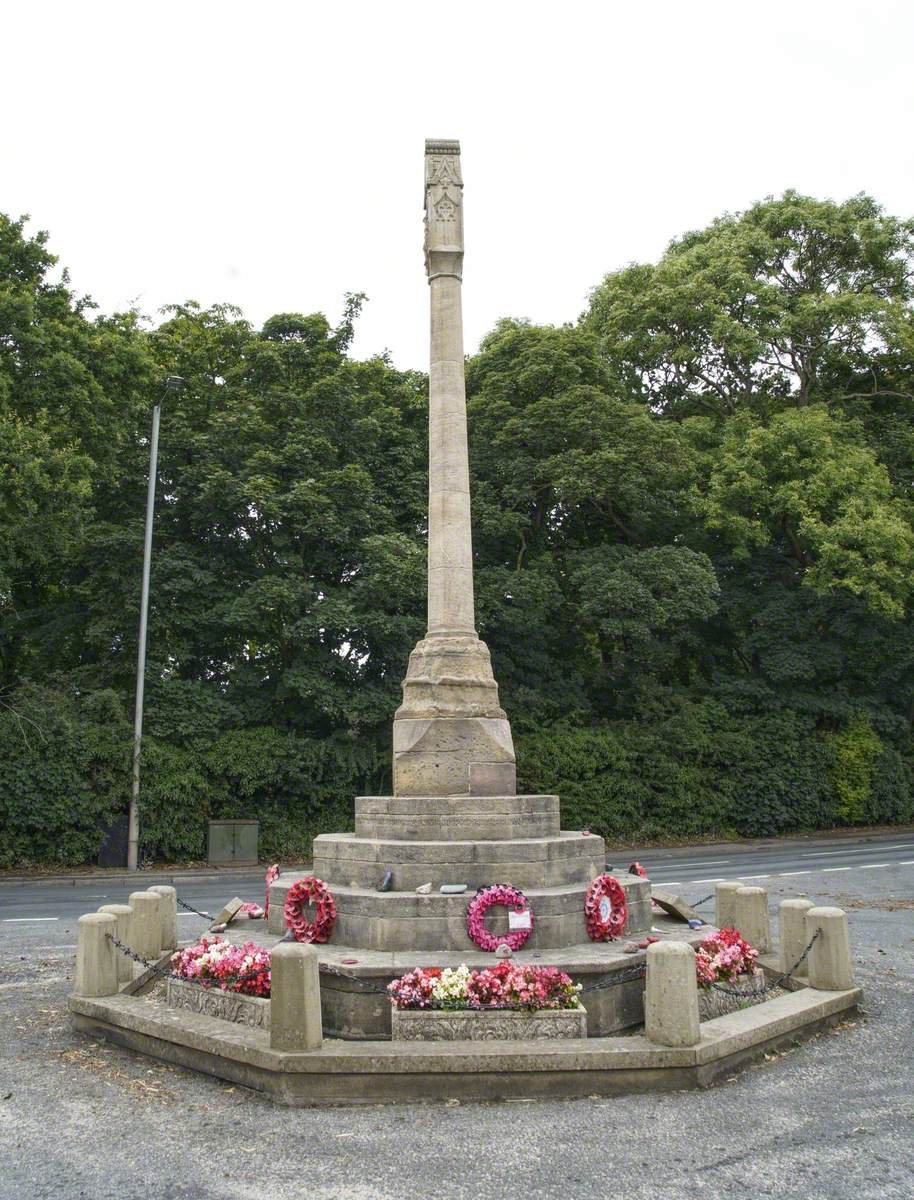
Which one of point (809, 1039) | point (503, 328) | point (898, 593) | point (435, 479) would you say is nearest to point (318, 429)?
point (503, 328)

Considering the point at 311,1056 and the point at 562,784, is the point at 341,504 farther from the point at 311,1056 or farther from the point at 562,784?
the point at 311,1056

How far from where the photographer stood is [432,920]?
29.4 feet

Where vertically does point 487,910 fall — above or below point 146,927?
above

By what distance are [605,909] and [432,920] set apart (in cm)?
165

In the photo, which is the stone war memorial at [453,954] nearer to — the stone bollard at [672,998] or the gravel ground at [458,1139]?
the stone bollard at [672,998]

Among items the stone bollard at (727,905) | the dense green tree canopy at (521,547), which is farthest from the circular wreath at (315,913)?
the dense green tree canopy at (521,547)

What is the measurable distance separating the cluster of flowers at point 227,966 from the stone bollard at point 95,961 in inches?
23.0

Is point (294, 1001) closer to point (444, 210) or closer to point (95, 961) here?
point (95, 961)

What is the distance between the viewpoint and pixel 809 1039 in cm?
845

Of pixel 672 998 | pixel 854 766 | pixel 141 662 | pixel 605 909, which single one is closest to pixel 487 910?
pixel 605 909

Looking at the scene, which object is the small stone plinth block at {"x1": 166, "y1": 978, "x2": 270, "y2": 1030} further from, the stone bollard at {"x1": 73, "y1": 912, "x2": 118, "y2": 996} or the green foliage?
the green foliage

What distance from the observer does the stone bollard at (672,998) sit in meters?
7.27

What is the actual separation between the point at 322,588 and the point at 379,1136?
18.9m

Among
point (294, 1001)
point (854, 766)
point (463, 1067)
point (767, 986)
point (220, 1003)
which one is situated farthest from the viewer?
point (854, 766)
